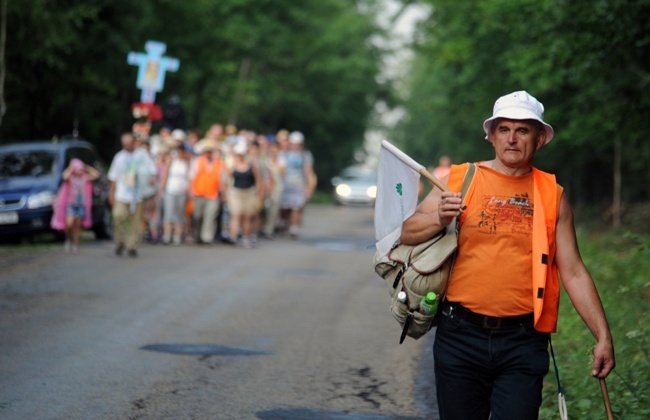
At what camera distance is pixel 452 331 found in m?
5.05

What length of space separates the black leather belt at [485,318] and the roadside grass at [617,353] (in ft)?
3.94

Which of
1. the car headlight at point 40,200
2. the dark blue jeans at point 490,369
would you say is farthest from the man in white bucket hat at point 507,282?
the car headlight at point 40,200

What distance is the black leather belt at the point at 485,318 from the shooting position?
16.4 feet

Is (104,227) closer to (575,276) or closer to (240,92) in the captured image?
(575,276)

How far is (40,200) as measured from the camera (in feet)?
68.3

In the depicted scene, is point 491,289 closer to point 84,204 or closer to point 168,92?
point 84,204

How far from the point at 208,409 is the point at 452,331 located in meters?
3.18

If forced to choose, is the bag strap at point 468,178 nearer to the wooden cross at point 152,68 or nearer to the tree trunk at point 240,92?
the wooden cross at point 152,68

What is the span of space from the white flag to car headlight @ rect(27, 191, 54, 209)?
53.5 ft

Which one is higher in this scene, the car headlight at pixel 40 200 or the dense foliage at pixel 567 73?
the dense foliage at pixel 567 73

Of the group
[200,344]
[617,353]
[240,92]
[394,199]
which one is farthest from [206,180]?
[240,92]

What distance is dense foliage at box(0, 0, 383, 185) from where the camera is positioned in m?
27.4

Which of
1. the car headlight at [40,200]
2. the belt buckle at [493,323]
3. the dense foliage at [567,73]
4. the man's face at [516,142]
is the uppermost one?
the dense foliage at [567,73]

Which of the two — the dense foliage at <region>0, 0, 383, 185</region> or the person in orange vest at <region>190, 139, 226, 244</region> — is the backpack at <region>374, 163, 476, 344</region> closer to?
the person in orange vest at <region>190, 139, 226, 244</region>
